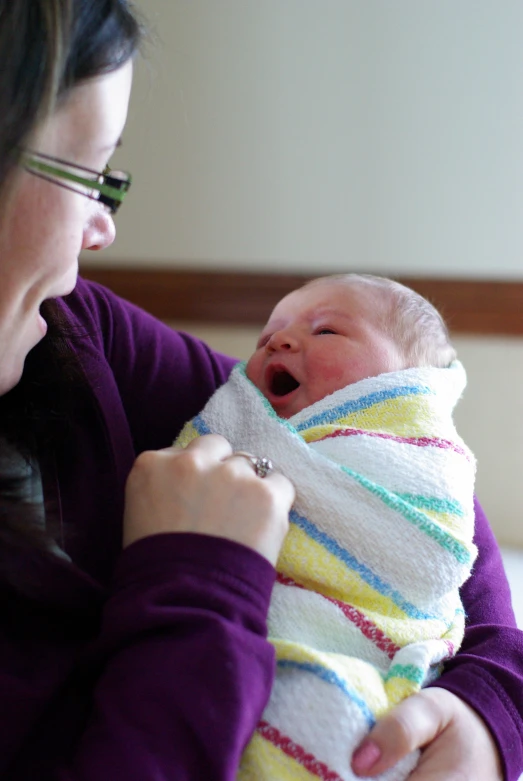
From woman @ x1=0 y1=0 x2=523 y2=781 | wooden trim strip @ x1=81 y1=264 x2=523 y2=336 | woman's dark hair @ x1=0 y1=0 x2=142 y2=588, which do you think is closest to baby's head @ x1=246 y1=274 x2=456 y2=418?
woman @ x1=0 y1=0 x2=523 y2=781

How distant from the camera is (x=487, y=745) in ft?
2.34

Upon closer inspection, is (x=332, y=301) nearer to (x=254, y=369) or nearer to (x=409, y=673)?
(x=254, y=369)

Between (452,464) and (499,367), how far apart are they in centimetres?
94

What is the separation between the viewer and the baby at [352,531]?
0.63m

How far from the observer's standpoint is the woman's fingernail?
609mm

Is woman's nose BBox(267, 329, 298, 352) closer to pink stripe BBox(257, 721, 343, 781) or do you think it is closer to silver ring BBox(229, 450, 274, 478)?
silver ring BBox(229, 450, 274, 478)

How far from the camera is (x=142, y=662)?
0.58m

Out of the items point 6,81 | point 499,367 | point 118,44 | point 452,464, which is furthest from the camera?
point 499,367

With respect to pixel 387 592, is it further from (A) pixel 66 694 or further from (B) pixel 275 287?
(B) pixel 275 287

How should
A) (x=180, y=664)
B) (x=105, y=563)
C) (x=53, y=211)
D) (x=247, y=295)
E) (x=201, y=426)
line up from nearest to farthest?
(x=180, y=664)
(x=53, y=211)
(x=105, y=563)
(x=201, y=426)
(x=247, y=295)

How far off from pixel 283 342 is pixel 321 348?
0.06m

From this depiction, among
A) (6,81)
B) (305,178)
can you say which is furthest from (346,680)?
(305,178)

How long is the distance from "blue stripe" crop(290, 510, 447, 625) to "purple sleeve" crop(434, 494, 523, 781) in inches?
3.0

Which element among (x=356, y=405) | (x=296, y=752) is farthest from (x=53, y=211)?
(x=296, y=752)
